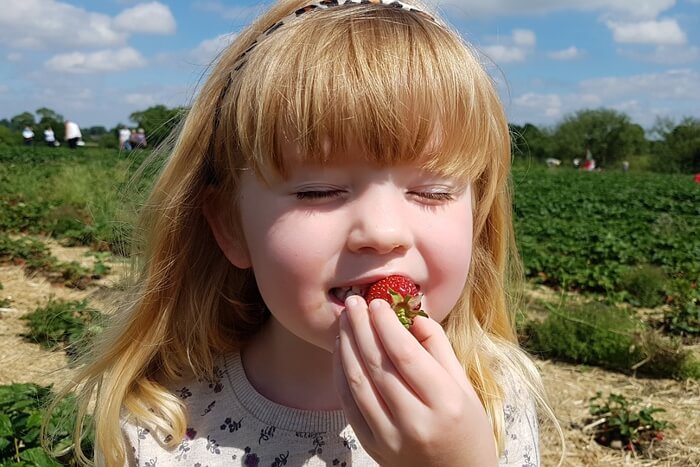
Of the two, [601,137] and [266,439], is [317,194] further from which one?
[601,137]

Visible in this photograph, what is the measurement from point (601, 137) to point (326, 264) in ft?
267

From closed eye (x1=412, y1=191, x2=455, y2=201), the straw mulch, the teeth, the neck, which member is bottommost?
the straw mulch

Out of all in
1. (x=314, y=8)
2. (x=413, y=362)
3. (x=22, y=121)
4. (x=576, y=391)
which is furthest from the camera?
(x=22, y=121)

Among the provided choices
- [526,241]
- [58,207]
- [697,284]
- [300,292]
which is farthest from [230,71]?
[58,207]

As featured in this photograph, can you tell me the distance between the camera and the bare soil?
3277 millimetres

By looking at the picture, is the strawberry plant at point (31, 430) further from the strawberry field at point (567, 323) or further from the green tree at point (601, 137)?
the green tree at point (601, 137)

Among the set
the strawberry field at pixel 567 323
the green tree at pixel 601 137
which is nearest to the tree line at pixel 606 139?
the green tree at pixel 601 137

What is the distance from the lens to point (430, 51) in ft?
4.99

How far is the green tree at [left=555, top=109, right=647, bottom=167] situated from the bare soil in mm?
74464

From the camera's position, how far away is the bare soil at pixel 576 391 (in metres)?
3.28

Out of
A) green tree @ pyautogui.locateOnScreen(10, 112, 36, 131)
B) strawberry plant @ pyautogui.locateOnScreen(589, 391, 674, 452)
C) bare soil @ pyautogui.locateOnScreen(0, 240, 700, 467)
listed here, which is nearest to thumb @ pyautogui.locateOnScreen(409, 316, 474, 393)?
bare soil @ pyautogui.locateOnScreen(0, 240, 700, 467)

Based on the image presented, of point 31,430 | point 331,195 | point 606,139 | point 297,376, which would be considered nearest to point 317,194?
point 331,195

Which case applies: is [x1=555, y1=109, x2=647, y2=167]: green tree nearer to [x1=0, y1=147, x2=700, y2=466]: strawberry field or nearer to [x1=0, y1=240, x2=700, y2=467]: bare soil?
[x1=0, y1=147, x2=700, y2=466]: strawberry field

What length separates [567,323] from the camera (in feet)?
15.1
